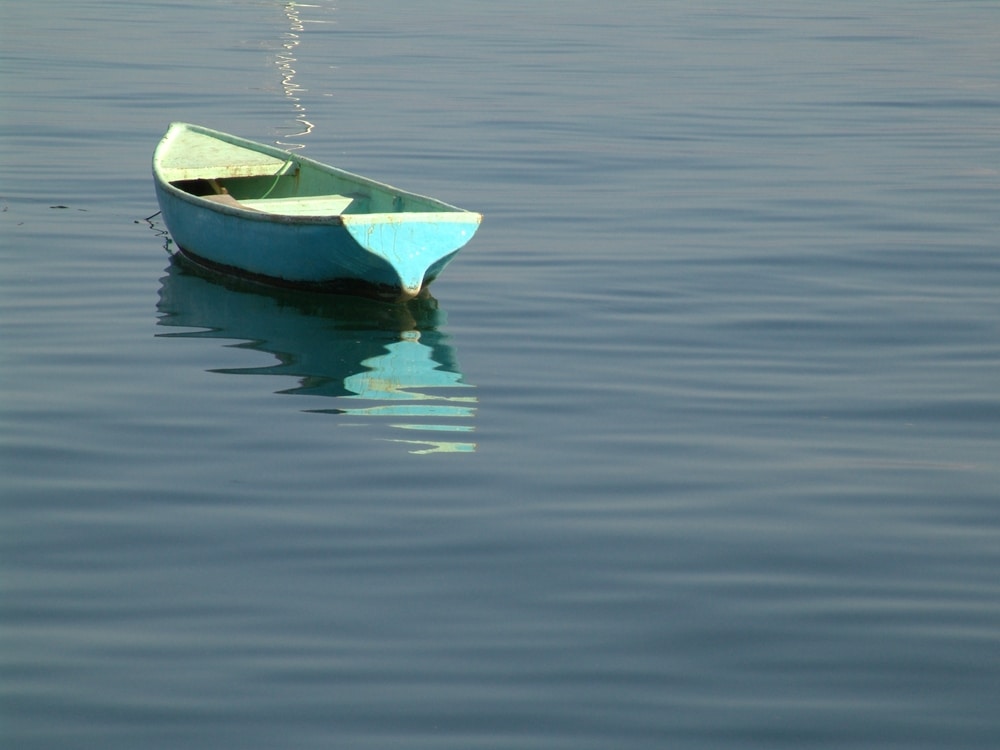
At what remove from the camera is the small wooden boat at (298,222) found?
13328 millimetres

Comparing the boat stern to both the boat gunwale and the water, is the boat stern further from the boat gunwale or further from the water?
the water

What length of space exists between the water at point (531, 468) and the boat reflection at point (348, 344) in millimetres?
52

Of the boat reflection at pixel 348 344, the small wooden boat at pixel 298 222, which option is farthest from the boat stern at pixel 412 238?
the boat reflection at pixel 348 344

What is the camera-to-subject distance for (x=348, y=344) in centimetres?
1255

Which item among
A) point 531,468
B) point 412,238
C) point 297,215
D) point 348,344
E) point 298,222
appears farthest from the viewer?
point 297,215

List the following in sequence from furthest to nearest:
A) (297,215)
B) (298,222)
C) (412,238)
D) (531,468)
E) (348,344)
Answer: (297,215) → (298,222) → (412,238) → (348,344) → (531,468)

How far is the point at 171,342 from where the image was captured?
12.5m

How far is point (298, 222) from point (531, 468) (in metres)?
5.24

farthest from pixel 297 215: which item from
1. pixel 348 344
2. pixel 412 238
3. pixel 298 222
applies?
pixel 348 344

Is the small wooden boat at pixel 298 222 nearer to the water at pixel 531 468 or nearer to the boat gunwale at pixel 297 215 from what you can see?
the boat gunwale at pixel 297 215

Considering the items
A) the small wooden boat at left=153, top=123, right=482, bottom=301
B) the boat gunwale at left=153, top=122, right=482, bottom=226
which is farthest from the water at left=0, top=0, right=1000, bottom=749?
the boat gunwale at left=153, top=122, right=482, bottom=226

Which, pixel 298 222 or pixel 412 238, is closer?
pixel 412 238

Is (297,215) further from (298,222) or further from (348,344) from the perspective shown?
(348,344)

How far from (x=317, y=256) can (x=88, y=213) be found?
548 cm
